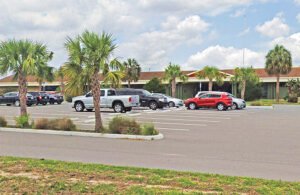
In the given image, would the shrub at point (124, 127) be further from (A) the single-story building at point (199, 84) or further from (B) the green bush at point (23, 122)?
(A) the single-story building at point (199, 84)

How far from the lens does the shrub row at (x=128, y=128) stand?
1430cm

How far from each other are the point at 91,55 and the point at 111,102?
14.3m

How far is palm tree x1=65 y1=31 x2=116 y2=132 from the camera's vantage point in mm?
14945

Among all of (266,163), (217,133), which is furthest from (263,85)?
(266,163)

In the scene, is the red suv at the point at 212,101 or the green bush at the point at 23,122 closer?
the green bush at the point at 23,122

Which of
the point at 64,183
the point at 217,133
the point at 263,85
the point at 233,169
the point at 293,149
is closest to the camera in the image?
the point at 64,183

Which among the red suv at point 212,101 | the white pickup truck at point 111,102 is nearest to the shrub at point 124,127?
the white pickup truck at point 111,102

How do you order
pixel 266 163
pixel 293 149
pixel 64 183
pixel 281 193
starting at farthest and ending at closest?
pixel 293 149
pixel 266 163
pixel 64 183
pixel 281 193

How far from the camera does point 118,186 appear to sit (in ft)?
21.4

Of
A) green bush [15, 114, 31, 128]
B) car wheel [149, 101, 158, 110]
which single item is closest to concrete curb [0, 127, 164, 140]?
green bush [15, 114, 31, 128]

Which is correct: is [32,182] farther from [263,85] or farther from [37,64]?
[263,85]

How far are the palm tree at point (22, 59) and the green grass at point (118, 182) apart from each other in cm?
931

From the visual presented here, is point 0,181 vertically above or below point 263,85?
below

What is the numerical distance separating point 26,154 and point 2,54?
7.70 metres
